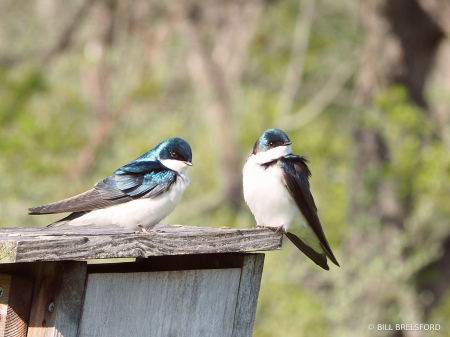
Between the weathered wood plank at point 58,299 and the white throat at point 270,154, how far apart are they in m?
0.85

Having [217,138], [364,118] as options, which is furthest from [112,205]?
[217,138]

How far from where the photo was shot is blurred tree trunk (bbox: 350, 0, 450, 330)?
4262 mm

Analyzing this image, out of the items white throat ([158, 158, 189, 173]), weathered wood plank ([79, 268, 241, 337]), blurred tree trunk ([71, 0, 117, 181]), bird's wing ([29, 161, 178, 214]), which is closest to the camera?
weathered wood plank ([79, 268, 241, 337])

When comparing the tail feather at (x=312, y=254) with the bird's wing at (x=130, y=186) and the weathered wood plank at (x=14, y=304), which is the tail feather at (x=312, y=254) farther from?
the weathered wood plank at (x=14, y=304)

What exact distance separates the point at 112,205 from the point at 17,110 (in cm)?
299

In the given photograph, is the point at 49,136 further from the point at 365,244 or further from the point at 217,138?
the point at 365,244

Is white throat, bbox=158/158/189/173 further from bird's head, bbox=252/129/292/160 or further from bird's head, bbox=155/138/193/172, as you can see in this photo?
bird's head, bbox=252/129/292/160

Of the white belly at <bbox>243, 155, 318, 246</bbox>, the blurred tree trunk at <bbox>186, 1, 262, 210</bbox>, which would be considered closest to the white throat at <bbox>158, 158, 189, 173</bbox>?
the white belly at <bbox>243, 155, 318, 246</bbox>

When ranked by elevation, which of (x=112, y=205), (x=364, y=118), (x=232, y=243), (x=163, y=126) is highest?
(x=163, y=126)

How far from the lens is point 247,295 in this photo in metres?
1.82

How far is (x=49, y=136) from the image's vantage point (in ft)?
14.5

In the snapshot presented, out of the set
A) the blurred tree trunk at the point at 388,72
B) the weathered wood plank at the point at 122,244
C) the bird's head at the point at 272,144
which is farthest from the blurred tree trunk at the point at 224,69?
the weathered wood plank at the point at 122,244

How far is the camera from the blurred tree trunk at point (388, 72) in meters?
4.26

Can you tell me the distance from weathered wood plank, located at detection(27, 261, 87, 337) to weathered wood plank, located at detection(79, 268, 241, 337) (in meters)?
0.04
